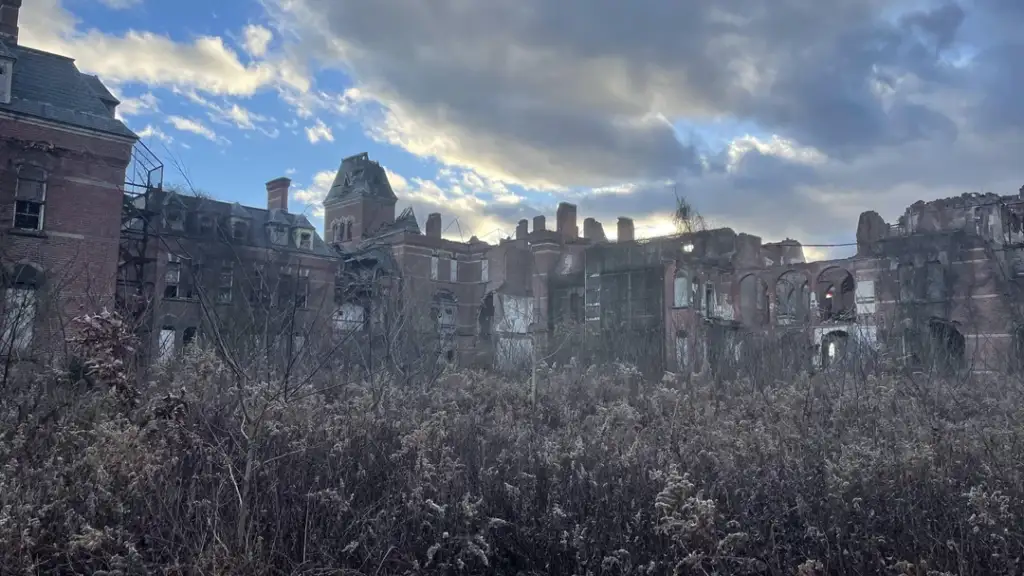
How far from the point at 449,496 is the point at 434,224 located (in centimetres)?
4753

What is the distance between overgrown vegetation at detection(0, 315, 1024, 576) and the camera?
5.64m

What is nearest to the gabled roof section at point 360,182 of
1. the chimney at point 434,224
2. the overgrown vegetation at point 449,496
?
the chimney at point 434,224

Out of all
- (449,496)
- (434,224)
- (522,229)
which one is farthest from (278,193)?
(449,496)

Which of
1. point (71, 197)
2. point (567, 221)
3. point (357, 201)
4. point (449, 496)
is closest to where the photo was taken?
point (449, 496)

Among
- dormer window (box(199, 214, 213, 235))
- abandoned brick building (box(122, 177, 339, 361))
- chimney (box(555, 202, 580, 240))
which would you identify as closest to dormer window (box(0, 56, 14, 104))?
abandoned brick building (box(122, 177, 339, 361))

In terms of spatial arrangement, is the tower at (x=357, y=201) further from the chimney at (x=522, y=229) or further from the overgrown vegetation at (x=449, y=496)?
the overgrown vegetation at (x=449, y=496)

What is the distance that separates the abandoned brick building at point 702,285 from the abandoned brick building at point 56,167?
9110mm

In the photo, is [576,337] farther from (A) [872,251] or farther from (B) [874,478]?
(B) [874,478]

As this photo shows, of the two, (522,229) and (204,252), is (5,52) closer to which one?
(204,252)

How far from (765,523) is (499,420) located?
18.4 ft

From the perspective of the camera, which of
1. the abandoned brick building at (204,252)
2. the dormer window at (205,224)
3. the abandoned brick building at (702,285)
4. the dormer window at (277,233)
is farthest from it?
the dormer window at (277,233)

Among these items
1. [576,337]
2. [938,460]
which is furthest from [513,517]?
[576,337]

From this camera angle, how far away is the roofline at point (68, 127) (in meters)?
23.5

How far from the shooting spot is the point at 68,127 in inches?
974
